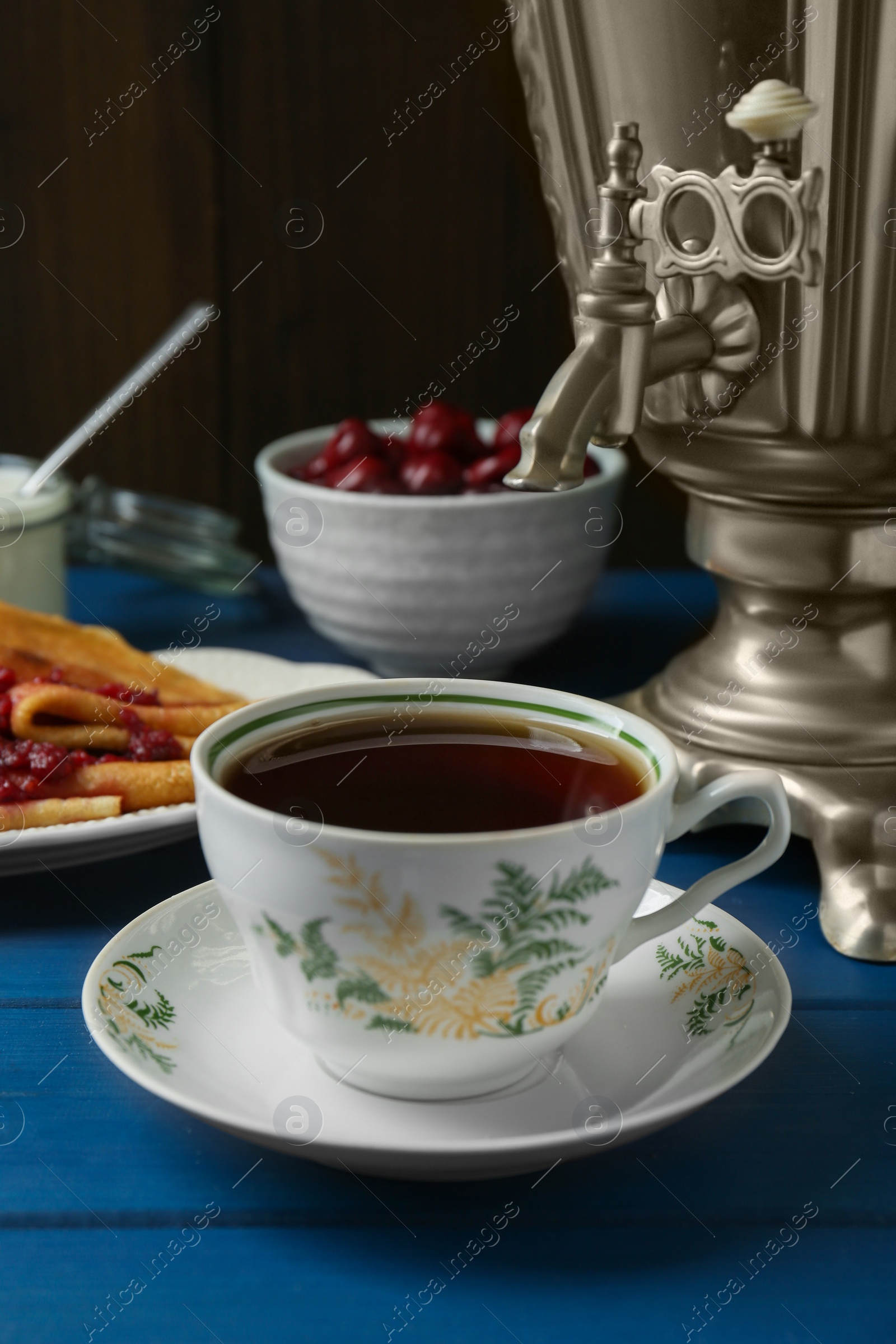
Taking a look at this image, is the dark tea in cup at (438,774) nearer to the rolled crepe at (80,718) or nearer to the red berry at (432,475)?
the rolled crepe at (80,718)

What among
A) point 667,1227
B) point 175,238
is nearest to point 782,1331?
point 667,1227

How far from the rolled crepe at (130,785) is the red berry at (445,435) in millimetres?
286

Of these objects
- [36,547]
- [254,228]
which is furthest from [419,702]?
[254,228]

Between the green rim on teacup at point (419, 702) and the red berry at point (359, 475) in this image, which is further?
the red berry at point (359, 475)

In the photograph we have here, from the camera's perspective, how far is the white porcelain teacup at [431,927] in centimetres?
33

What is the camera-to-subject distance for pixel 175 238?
117cm

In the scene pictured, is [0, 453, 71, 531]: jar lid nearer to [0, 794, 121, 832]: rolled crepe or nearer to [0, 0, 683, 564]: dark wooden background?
[0, 794, 121, 832]: rolled crepe

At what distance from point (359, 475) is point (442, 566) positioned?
75 mm

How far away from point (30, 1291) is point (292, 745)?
164 millimetres

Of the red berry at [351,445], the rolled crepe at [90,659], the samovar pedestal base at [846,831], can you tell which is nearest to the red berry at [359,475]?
the red berry at [351,445]

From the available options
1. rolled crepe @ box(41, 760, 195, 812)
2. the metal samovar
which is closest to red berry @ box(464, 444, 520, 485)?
the metal samovar

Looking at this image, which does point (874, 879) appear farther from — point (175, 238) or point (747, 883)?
point (175, 238)

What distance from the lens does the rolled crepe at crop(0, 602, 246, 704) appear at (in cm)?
62

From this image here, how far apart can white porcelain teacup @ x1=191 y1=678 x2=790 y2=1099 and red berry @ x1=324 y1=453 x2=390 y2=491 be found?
13.9 inches
